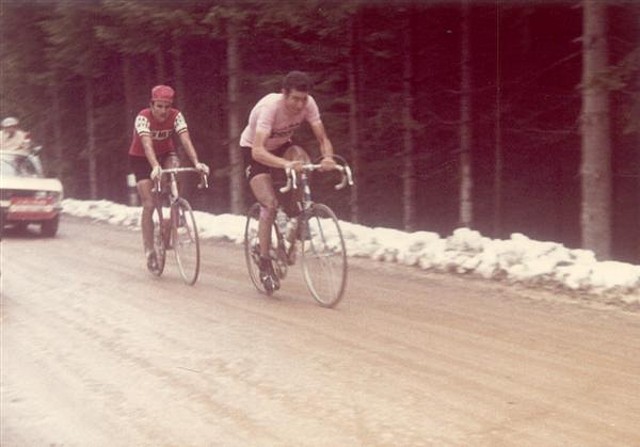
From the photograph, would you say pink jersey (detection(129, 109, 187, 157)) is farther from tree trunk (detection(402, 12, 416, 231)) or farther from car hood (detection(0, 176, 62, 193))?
car hood (detection(0, 176, 62, 193))

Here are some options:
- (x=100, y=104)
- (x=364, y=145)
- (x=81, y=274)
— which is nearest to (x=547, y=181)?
(x=364, y=145)

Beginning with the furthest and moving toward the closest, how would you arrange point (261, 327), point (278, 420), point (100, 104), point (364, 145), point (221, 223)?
point (100, 104) < point (364, 145) < point (221, 223) < point (261, 327) < point (278, 420)

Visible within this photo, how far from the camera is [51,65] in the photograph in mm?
24922

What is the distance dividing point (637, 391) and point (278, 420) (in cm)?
218

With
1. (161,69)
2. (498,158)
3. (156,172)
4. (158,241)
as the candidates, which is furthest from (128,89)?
(156,172)

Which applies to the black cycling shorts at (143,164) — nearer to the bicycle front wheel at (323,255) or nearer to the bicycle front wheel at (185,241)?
the bicycle front wheel at (185,241)

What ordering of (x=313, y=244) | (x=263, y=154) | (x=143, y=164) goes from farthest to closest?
1. (x=143, y=164)
2. (x=313, y=244)
3. (x=263, y=154)

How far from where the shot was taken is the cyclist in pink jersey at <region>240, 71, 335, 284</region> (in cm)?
839

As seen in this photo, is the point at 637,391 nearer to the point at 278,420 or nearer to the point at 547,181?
the point at 278,420

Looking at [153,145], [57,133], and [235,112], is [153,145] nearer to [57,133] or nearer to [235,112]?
[235,112]

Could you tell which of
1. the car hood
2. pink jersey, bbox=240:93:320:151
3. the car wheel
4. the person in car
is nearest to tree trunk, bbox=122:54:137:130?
the person in car

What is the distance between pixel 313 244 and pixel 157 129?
2816 mm

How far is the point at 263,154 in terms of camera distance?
848 centimetres

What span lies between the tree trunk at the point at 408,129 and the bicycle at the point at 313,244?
685 centimetres
